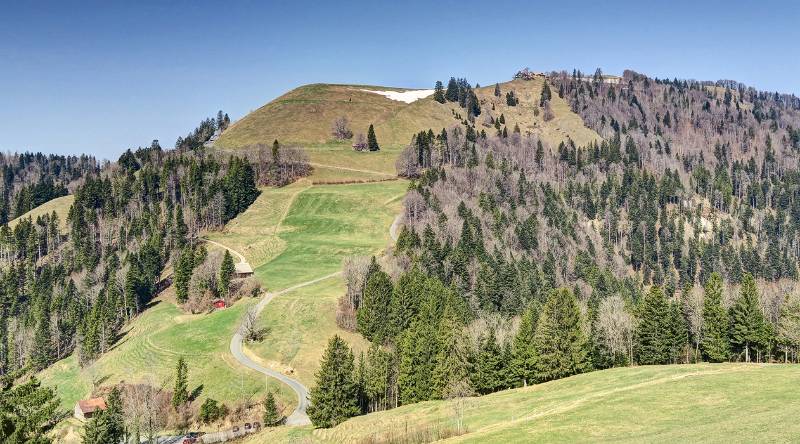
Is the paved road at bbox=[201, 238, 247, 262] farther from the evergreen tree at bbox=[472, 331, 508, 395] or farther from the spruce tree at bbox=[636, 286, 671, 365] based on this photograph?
the spruce tree at bbox=[636, 286, 671, 365]

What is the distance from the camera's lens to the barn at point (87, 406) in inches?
3639

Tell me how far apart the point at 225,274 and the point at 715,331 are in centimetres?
9341

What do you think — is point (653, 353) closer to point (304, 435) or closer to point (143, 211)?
point (304, 435)

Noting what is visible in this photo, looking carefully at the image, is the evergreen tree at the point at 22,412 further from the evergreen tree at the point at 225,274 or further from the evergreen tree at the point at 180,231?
the evergreen tree at the point at 180,231

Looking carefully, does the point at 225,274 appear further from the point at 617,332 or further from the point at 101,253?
the point at 617,332

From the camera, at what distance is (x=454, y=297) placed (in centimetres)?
11244

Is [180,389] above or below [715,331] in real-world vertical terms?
below

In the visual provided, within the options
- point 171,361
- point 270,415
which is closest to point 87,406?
point 171,361

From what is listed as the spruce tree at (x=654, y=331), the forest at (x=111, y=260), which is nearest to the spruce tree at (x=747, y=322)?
the spruce tree at (x=654, y=331)

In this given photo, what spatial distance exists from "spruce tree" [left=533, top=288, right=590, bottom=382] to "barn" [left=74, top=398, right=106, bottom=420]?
65886 mm

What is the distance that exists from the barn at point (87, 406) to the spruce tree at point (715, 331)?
88.2 meters

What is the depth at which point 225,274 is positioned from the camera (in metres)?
130

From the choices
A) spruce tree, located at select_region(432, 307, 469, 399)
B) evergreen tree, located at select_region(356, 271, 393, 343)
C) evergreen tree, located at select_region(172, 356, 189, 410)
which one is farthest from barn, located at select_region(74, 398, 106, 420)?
spruce tree, located at select_region(432, 307, 469, 399)

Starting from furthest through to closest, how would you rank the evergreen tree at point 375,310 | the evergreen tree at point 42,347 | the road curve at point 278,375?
the evergreen tree at point 42,347, the evergreen tree at point 375,310, the road curve at point 278,375
